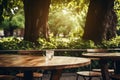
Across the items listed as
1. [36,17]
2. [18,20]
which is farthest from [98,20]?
[18,20]

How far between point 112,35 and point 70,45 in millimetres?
6414

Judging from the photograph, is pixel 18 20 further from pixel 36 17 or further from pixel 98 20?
pixel 98 20

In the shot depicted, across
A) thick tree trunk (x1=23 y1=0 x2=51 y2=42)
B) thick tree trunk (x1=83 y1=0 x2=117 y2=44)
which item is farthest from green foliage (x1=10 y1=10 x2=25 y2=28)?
thick tree trunk (x1=83 y1=0 x2=117 y2=44)

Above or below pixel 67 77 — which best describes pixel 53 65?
above

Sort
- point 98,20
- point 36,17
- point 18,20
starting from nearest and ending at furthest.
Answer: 1. point 36,17
2. point 98,20
3. point 18,20

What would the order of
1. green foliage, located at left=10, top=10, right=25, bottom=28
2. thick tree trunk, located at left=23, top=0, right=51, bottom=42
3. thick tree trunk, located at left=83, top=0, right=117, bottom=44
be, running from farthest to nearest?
green foliage, located at left=10, top=10, right=25, bottom=28, thick tree trunk, located at left=83, top=0, right=117, bottom=44, thick tree trunk, located at left=23, top=0, right=51, bottom=42

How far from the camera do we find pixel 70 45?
12.3m

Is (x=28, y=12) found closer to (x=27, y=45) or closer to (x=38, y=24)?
(x=38, y=24)

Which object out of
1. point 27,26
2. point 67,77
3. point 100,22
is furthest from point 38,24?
point 67,77

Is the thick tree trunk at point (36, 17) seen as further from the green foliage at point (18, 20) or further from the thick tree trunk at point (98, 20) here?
the green foliage at point (18, 20)

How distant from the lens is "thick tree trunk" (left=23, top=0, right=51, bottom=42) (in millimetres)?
14727

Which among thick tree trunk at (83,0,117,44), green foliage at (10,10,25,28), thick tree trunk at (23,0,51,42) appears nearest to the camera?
thick tree trunk at (23,0,51,42)

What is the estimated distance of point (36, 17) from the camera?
15.0 metres

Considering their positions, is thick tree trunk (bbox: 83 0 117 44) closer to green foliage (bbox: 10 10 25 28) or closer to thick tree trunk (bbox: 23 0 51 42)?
thick tree trunk (bbox: 23 0 51 42)
